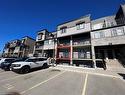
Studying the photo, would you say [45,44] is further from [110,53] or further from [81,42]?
[110,53]

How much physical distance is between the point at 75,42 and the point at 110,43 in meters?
9.00

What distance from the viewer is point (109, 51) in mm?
19078

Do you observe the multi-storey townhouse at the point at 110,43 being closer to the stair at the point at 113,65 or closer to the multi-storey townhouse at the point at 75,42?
the stair at the point at 113,65

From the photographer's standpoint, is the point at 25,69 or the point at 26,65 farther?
the point at 26,65

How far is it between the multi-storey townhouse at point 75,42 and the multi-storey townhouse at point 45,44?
2.66 m

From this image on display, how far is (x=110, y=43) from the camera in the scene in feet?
53.5

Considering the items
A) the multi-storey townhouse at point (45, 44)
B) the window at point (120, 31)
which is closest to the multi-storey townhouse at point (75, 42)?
the multi-storey townhouse at point (45, 44)

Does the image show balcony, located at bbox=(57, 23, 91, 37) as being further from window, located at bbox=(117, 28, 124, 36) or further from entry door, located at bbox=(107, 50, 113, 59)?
entry door, located at bbox=(107, 50, 113, 59)

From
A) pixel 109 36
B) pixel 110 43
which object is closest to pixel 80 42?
pixel 109 36

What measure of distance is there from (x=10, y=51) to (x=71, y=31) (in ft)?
135

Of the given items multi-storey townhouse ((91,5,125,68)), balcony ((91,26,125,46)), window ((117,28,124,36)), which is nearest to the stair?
multi-storey townhouse ((91,5,125,68))

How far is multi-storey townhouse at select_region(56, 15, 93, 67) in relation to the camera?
66.4 feet

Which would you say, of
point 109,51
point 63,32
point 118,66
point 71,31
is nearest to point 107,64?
point 118,66

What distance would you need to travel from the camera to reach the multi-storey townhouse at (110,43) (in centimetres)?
1576
